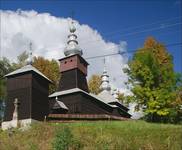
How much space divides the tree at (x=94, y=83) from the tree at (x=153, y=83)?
18.6 metres

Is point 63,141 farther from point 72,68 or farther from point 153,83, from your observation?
point 72,68

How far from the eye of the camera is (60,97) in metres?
48.6

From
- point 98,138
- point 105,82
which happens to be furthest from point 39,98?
point 105,82

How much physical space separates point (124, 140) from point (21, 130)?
10784 millimetres

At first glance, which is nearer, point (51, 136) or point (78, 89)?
point (51, 136)

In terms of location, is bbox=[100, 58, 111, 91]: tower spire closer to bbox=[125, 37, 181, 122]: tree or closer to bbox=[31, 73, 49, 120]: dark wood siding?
bbox=[125, 37, 181, 122]: tree

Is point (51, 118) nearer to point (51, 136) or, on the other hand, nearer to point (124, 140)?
point (51, 136)

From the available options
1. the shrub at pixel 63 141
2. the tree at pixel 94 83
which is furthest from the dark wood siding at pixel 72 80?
the shrub at pixel 63 141

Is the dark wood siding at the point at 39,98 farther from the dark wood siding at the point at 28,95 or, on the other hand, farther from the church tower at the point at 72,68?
the church tower at the point at 72,68

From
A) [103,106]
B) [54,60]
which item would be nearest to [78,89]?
[103,106]

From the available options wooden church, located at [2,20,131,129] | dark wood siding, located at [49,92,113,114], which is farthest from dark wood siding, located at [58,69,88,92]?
dark wood siding, located at [49,92,113,114]

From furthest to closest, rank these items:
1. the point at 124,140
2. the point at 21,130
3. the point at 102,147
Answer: the point at 21,130, the point at 124,140, the point at 102,147

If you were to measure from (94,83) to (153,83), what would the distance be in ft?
73.0

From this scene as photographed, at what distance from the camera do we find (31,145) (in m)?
30.0
